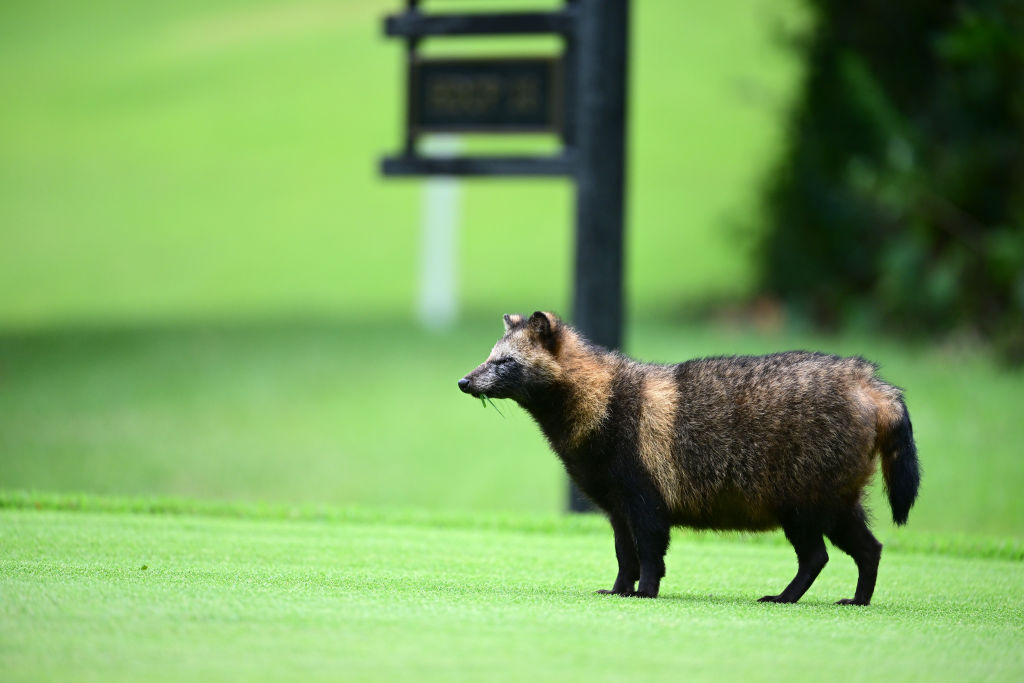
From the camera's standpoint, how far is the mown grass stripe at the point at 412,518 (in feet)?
24.3

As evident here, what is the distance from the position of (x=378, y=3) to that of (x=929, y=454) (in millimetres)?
17337

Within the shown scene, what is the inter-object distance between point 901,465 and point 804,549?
490 millimetres

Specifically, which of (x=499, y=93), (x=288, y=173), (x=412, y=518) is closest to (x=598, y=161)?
(x=499, y=93)

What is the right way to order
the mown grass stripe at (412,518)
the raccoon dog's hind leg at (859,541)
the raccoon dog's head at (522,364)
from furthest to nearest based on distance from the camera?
the mown grass stripe at (412,518) → the raccoon dog's head at (522,364) → the raccoon dog's hind leg at (859,541)

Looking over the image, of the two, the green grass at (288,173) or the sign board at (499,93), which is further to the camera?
the green grass at (288,173)

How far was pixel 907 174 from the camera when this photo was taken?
1343 centimetres

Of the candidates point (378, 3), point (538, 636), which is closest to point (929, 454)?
point (538, 636)

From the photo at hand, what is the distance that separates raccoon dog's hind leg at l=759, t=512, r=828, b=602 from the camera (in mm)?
5457

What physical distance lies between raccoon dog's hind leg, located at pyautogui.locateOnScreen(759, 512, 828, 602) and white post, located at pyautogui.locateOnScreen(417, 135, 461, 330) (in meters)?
11.8

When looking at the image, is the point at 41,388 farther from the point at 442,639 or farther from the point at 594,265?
the point at 442,639

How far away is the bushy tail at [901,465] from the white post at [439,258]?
1191cm

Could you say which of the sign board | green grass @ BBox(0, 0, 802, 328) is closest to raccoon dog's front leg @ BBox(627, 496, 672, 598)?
the sign board

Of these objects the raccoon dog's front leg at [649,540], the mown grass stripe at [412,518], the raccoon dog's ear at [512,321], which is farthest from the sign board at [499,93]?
the raccoon dog's front leg at [649,540]

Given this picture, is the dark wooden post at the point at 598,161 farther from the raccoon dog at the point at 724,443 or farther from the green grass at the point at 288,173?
the green grass at the point at 288,173
